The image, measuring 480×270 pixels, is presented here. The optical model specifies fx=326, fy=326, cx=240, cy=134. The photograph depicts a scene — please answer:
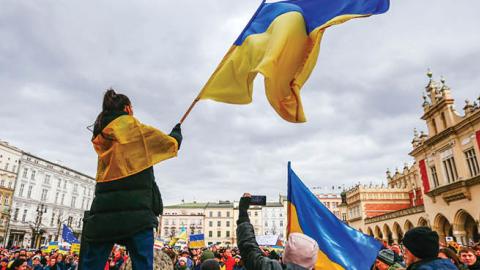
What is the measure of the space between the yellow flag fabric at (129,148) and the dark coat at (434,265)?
7.81ft

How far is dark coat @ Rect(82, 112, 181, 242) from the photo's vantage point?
9.44ft

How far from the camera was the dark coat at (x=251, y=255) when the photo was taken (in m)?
2.28

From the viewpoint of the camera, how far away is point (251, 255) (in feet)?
7.70

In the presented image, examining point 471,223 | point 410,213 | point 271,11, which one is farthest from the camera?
point 410,213

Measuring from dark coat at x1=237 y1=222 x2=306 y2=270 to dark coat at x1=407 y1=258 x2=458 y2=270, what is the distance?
1184 millimetres

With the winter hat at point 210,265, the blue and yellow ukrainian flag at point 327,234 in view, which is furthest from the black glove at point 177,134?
the blue and yellow ukrainian flag at point 327,234

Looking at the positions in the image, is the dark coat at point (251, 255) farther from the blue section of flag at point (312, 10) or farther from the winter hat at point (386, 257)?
the winter hat at point (386, 257)

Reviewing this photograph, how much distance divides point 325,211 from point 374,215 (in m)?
49.0

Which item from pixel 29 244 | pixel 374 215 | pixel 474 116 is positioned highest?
pixel 474 116

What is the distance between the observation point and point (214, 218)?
104062 millimetres

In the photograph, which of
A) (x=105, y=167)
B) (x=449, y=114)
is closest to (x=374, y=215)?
(x=449, y=114)

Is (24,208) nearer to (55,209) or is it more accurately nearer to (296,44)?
(55,209)

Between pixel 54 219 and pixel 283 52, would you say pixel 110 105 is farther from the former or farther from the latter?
pixel 54 219

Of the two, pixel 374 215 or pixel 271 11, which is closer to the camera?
pixel 271 11
